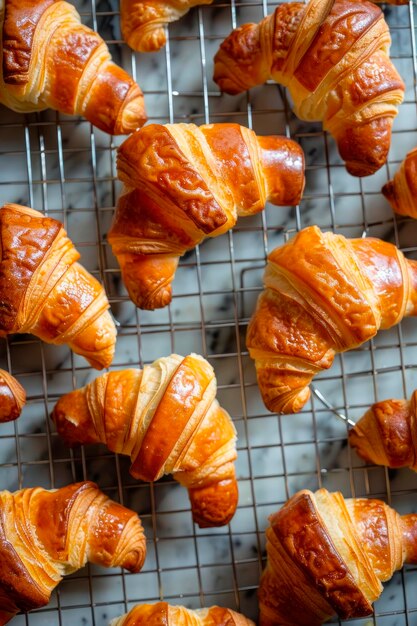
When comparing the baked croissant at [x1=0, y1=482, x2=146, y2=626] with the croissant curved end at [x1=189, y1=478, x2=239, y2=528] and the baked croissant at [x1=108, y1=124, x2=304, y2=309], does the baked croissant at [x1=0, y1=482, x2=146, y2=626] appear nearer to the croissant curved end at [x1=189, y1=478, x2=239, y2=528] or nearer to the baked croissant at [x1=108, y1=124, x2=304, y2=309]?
the croissant curved end at [x1=189, y1=478, x2=239, y2=528]

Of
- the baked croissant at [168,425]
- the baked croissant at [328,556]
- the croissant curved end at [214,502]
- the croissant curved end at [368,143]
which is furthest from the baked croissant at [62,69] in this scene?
the baked croissant at [328,556]

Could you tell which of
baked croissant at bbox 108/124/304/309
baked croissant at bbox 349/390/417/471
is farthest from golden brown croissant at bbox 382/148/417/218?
baked croissant at bbox 349/390/417/471

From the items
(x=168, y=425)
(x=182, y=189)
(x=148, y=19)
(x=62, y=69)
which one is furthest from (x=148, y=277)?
(x=148, y=19)

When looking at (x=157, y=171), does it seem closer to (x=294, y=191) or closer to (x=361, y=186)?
(x=294, y=191)

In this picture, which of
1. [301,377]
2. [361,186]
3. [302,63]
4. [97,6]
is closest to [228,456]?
[301,377]

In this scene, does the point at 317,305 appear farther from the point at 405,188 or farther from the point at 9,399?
the point at 9,399

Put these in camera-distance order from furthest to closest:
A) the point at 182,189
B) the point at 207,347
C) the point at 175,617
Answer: the point at 207,347
the point at 175,617
the point at 182,189

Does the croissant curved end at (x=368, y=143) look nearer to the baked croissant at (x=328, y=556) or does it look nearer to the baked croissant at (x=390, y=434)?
the baked croissant at (x=390, y=434)

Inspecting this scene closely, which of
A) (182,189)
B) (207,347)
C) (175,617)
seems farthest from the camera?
(207,347)
